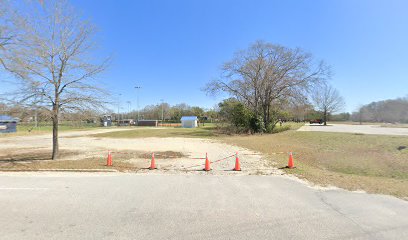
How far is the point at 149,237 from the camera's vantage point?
3.53m

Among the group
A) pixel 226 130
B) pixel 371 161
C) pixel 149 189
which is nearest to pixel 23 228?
pixel 149 189

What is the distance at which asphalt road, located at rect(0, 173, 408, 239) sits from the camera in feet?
12.1

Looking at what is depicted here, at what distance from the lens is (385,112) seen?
3302 inches

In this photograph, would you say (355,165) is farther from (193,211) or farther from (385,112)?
(385,112)

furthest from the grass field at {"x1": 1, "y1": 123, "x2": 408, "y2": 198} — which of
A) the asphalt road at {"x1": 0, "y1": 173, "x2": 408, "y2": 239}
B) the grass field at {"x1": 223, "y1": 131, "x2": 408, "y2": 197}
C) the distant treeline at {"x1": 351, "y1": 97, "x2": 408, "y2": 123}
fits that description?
the distant treeline at {"x1": 351, "y1": 97, "x2": 408, "y2": 123}

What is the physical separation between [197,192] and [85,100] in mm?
8808

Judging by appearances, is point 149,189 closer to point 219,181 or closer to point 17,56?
→ point 219,181

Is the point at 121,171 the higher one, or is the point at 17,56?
the point at 17,56

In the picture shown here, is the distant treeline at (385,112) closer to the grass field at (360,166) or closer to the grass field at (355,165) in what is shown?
the grass field at (360,166)

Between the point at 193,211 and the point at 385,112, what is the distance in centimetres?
10629

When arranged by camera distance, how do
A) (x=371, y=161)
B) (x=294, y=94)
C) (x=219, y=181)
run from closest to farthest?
(x=219, y=181), (x=371, y=161), (x=294, y=94)

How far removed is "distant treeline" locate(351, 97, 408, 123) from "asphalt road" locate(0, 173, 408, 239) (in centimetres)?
9287

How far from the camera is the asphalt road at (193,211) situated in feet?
12.1

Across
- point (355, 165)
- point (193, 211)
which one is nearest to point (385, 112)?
point (355, 165)
